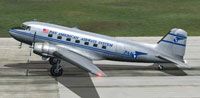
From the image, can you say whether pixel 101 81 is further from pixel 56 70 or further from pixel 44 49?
pixel 44 49

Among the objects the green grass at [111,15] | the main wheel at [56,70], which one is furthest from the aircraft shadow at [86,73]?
the green grass at [111,15]

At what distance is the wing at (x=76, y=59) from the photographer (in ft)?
84.7

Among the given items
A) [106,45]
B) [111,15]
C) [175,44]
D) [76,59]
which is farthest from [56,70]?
[111,15]

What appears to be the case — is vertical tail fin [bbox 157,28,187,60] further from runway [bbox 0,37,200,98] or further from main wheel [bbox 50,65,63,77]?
main wheel [bbox 50,65,63,77]

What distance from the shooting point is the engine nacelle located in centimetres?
2778

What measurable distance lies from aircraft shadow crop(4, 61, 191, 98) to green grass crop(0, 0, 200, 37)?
14780mm

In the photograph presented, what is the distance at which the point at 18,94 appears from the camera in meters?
25.0

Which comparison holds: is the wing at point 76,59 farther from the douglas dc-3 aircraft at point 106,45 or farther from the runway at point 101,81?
the runway at point 101,81

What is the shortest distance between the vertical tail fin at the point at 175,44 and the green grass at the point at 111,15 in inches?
671

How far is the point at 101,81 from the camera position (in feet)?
92.7

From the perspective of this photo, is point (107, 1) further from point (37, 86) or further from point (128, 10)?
point (37, 86)

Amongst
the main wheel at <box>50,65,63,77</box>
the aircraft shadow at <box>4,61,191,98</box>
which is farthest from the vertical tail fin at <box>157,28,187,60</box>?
the main wheel at <box>50,65,63,77</box>

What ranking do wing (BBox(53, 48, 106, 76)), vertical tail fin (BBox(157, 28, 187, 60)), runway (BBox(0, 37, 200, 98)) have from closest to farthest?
runway (BBox(0, 37, 200, 98)) → wing (BBox(53, 48, 106, 76)) → vertical tail fin (BBox(157, 28, 187, 60))

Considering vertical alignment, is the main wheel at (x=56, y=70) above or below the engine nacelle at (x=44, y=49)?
below
